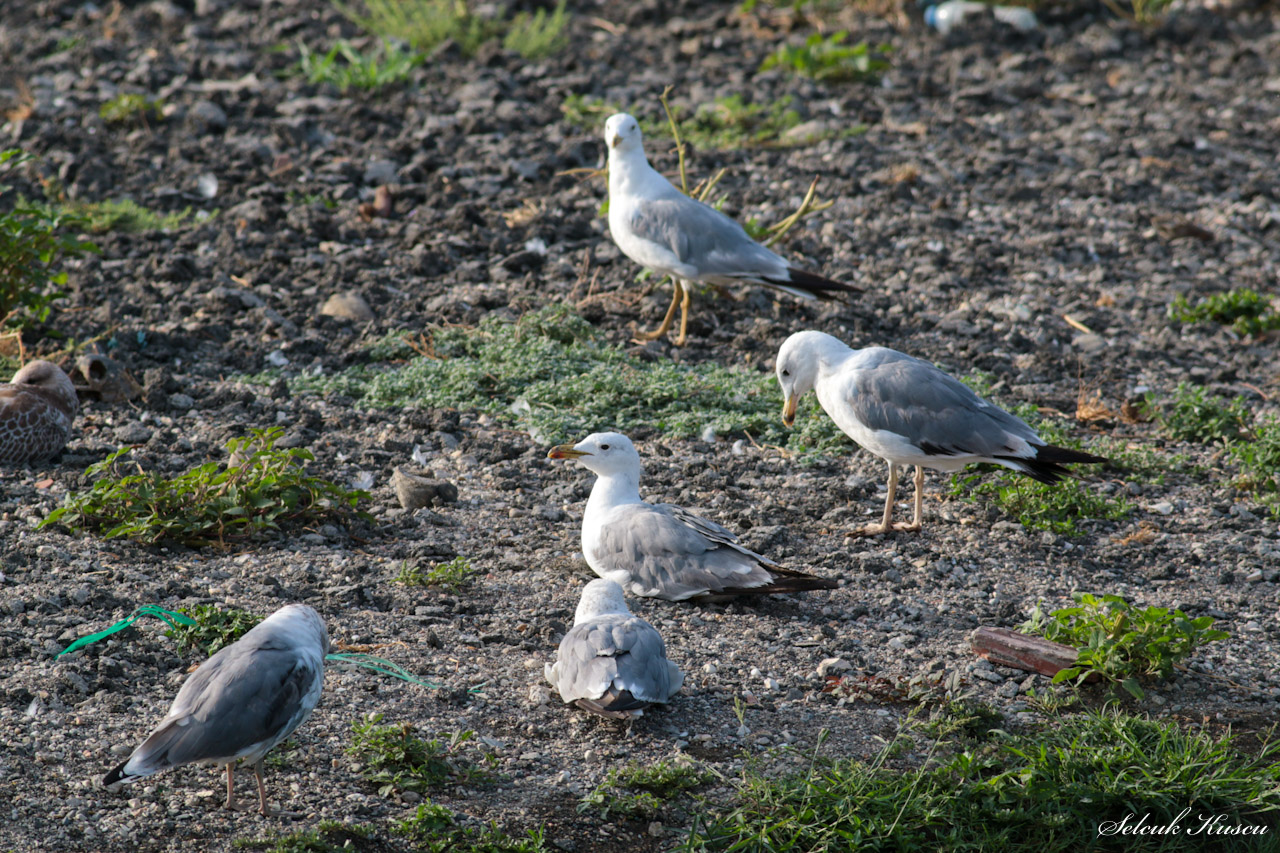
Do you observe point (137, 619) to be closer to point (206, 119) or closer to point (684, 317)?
point (684, 317)

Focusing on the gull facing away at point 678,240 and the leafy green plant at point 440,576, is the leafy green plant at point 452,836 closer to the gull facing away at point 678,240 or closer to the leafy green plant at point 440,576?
the leafy green plant at point 440,576

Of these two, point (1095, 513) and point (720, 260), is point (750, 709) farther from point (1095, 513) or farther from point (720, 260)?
point (720, 260)

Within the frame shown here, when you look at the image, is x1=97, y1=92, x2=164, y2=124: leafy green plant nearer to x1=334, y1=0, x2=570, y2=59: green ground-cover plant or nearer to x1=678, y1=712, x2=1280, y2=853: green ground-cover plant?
x1=334, y1=0, x2=570, y2=59: green ground-cover plant

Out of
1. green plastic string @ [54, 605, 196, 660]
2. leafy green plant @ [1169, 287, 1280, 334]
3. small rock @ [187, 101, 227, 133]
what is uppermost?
small rock @ [187, 101, 227, 133]

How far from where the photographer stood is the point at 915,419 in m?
5.20

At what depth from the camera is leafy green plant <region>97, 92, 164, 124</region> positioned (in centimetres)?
982

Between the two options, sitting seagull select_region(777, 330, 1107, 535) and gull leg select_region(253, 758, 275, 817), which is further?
sitting seagull select_region(777, 330, 1107, 535)

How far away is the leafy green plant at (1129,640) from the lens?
4.20 m

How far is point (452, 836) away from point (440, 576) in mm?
1530

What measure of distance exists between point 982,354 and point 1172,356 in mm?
1236

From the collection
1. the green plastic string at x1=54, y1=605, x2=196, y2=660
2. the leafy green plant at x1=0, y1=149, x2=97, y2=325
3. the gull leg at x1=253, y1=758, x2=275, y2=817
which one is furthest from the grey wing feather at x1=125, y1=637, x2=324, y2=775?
the leafy green plant at x1=0, y1=149, x2=97, y2=325

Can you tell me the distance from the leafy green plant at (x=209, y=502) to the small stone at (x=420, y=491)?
1.10 feet

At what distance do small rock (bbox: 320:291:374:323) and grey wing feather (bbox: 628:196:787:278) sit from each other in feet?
5.71

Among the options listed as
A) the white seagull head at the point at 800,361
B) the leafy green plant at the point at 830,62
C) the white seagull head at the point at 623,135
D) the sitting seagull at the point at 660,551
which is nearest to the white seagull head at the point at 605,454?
the sitting seagull at the point at 660,551
